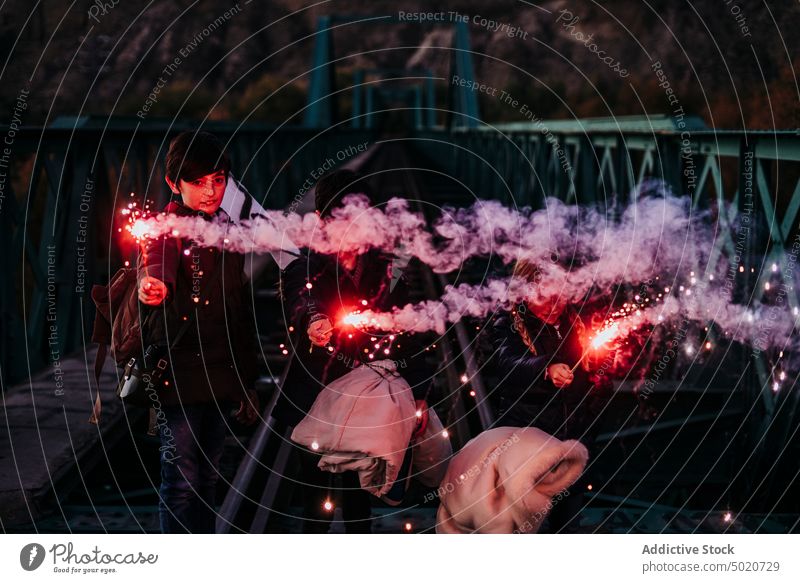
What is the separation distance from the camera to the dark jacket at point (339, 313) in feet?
12.1

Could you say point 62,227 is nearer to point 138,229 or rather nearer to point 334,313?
point 138,229

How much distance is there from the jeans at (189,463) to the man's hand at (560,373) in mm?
1267

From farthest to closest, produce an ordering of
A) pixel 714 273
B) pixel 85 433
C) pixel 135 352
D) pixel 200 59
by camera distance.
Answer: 1. pixel 200 59
2. pixel 714 273
3. pixel 85 433
4. pixel 135 352

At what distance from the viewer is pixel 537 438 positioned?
3701 mm

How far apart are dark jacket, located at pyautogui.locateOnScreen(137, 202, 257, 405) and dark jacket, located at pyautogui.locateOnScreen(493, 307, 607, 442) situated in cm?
100

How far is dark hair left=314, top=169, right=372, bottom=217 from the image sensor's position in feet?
12.0

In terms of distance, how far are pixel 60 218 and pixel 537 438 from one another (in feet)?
16.5

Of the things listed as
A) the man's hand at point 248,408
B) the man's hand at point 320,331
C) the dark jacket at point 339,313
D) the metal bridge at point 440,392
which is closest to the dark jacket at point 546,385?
the dark jacket at point 339,313

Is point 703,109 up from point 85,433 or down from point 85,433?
up

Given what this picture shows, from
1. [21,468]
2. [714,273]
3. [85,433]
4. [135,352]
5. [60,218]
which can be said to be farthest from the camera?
[60,218]

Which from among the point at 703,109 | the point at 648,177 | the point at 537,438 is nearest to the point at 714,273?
the point at 648,177

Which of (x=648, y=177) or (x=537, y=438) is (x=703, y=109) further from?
(x=537, y=438)

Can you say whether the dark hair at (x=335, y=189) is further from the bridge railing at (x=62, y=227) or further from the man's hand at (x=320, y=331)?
the bridge railing at (x=62, y=227)

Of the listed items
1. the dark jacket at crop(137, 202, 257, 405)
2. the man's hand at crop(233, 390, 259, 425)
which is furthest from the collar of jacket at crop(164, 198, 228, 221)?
the man's hand at crop(233, 390, 259, 425)
